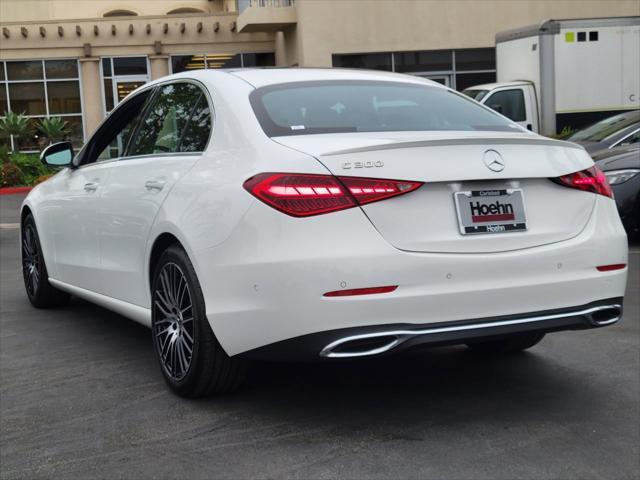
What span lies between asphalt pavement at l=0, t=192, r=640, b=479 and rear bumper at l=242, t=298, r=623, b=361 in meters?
0.39

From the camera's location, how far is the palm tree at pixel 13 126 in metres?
29.4

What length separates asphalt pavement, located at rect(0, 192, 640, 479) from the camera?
3785 mm

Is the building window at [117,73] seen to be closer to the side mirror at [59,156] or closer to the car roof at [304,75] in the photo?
the side mirror at [59,156]

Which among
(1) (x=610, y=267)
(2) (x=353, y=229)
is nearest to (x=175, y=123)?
(2) (x=353, y=229)

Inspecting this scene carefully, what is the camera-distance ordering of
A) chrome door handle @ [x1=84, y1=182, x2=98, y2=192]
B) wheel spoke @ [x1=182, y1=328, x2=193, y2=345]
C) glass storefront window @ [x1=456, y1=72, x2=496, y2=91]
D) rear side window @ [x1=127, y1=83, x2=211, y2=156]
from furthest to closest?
glass storefront window @ [x1=456, y1=72, x2=496, y2=91]
chrome door handle @ [x1=84, y1=182, x2=98, y2=192]
rear side window @ [x1=127, y1=83, x2=211, y2=156]
wheel spoke @ [x1=182, y1=328, x2=193, y2=345]

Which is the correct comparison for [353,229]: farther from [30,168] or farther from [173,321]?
[30,168]

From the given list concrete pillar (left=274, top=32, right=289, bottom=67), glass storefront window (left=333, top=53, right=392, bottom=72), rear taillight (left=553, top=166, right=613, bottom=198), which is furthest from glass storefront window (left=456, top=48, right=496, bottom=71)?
rear taillight (left=553, top=166, right=613, bottom=198)

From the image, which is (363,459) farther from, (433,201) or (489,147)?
(489,147)

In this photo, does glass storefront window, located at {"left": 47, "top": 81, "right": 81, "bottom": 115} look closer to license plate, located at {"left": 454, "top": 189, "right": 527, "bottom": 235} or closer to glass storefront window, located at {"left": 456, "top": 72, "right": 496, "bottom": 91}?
glass storefront window, located at {"left": 456, "top": 72, "right": 496, "bottom": 91}

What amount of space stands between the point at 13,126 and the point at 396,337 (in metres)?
27.5

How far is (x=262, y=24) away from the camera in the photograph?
95.2ft

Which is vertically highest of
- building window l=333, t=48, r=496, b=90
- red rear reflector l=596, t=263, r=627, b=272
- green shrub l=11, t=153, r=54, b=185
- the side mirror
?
building window l=333, t=48, r=496, b=90

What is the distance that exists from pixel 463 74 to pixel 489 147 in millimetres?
25217

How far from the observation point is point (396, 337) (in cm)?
391
